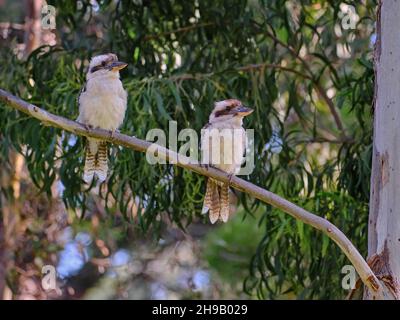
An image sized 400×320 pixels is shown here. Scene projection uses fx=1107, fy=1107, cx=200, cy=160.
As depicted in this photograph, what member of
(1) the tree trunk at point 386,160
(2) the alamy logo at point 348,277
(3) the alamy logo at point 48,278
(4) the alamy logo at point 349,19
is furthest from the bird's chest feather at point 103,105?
(3) the alamy logo at point 48,278

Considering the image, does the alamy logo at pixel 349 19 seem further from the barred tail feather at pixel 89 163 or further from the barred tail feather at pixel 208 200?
the barred tail feather at pixel 89 163

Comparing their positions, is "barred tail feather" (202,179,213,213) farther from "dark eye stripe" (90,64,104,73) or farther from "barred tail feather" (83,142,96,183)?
"dark eye stripe" (90,64,104,73)

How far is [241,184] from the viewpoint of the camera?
12.4 ft

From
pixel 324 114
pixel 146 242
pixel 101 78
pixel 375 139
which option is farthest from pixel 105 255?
pixel 375 139

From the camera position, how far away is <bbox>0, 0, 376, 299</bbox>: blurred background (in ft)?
17.2

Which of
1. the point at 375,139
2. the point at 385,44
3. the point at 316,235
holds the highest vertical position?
the point at 385,44

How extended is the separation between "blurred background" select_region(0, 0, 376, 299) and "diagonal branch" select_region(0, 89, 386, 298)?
120 centimetres

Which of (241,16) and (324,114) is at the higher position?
(241,16)

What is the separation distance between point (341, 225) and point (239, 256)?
2097mm

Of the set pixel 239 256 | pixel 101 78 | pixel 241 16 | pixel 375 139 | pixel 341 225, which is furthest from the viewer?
pixel 239 256

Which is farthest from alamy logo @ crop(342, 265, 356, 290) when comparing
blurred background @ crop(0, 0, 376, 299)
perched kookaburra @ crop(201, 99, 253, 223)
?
perched kookaburra @ crop(201, 99, 253, 223)

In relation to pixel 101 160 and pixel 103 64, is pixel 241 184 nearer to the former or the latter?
pixel 101 160

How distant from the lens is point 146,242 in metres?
7.97
